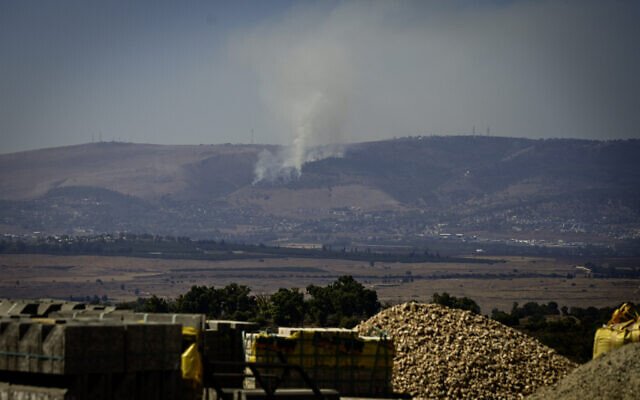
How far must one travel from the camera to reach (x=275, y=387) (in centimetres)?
2200

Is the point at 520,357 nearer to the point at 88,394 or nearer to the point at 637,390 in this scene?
the point at 637,390

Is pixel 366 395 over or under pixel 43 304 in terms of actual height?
under

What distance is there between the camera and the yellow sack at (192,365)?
19.7 meters

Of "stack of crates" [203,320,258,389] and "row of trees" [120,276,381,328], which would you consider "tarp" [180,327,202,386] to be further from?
"row of trees" [120,276,381,328]

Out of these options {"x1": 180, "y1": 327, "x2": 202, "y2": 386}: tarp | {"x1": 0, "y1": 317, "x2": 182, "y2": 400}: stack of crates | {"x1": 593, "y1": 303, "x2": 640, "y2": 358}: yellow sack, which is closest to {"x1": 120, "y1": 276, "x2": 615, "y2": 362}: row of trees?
{"x1": 593, "y1": 303, "x2": 640, "y2": 358}: yellow sack

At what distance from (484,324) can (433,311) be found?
1.52 meters

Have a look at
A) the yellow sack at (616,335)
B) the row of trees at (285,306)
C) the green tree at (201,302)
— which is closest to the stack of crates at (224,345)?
the yellow sack at (616,335)

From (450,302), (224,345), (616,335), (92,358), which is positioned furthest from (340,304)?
(92,358)

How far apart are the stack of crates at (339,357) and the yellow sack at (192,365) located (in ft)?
29.1

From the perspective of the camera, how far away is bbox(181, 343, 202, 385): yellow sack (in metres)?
19.7

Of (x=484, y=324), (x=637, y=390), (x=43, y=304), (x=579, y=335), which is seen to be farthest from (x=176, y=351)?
(x=579, y=335)

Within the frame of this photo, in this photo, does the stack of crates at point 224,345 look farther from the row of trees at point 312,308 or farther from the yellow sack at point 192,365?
the row of trees at point 312,308

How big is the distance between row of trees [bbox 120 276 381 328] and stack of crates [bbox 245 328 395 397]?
1294 inches

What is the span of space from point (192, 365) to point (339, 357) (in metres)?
9.80
